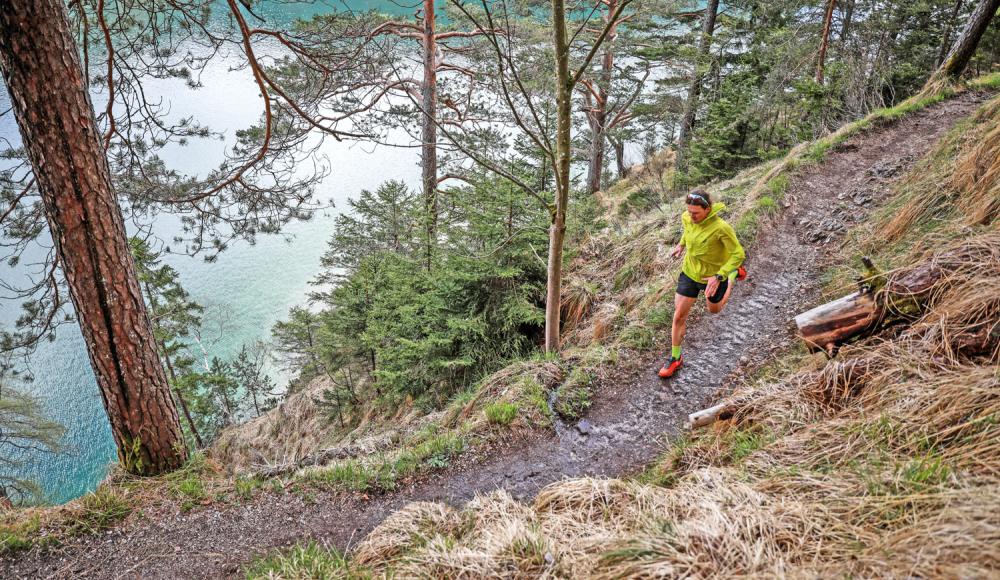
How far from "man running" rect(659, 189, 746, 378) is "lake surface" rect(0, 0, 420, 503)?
1717 centimetres

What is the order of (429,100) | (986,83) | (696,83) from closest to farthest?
(986,83) → (429,100) → (696,83)

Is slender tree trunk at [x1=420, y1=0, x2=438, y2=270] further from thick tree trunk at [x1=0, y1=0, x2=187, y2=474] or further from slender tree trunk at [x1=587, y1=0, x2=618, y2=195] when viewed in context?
thick tree trunk at [x1=0, y1=0, x2=187, y2=474]

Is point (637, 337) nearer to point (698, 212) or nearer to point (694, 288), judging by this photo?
point (694, 288)

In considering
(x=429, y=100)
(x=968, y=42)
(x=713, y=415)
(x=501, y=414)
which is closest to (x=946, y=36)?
(x=968, y=42)

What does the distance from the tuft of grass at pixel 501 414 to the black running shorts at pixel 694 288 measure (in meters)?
2.08

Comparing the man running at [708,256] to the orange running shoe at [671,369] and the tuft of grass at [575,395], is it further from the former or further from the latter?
the tuft of grass at [575,395]

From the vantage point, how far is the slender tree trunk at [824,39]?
501 inches

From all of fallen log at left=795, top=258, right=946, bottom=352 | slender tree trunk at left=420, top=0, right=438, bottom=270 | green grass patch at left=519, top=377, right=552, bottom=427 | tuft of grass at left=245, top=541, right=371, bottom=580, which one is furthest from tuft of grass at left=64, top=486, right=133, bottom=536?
slender tree trunk at left=420, top=0, right=438, bottom=270

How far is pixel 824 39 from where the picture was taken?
12891 millimetres

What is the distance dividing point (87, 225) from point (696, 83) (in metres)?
15.7

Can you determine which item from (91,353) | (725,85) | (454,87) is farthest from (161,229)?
(725,85)

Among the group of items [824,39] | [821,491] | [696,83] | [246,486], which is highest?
[824,39]

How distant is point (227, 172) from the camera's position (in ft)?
18.2

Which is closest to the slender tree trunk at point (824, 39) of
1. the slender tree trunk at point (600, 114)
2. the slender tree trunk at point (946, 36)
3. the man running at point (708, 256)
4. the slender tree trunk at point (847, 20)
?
the slender tree trunk at point (847, 20)
